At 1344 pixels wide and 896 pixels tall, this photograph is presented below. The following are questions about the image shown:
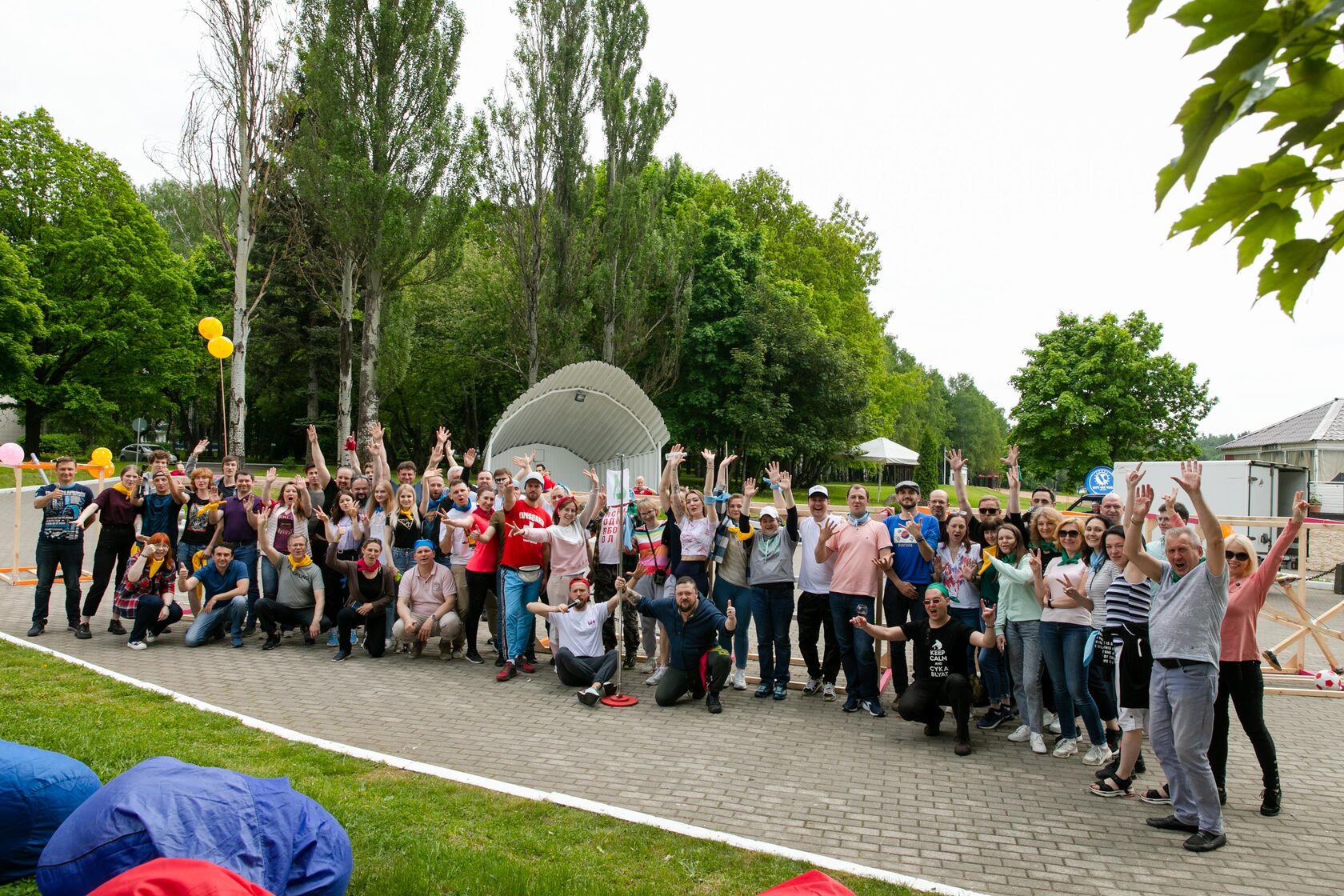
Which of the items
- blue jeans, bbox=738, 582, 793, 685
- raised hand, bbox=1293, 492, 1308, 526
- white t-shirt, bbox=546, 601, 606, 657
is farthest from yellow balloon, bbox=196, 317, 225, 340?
raised hand, bbox=1293, 492, 1308, 526

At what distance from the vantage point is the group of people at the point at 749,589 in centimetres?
518

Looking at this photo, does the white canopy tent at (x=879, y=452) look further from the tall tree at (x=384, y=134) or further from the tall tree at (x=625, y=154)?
the tall tree at (x=384, y=134)

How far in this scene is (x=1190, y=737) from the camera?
4699 mm

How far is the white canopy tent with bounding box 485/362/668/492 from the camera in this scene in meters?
20.6

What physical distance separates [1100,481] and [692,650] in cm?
1197

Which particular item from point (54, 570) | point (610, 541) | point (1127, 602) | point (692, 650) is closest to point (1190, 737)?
point (1127, 602)

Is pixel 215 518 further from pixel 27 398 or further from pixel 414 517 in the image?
pixel 27 398

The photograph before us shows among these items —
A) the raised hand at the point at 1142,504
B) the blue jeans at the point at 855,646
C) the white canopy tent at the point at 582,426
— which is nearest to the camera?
the raised hand at the point at 1142,504

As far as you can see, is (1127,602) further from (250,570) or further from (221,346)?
(221,346)

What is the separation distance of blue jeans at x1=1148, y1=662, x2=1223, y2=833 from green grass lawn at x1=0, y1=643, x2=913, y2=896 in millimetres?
2058

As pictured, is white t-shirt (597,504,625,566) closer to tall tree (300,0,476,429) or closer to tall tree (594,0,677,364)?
tall tree (300,0,476,429)

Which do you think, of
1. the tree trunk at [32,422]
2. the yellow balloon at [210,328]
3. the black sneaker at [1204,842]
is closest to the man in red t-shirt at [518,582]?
the black sneaker at [1204,842]

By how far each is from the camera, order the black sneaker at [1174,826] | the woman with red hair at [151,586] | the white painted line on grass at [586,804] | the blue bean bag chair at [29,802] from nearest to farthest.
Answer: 1. the blue bean bag chair at [29,802]
2. the white painted line on grass at [586,804]
3. the black sneaker at [1174,826]
4. the woman with red hair at [151,586]

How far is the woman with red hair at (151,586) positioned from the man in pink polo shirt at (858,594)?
24.0 feet
